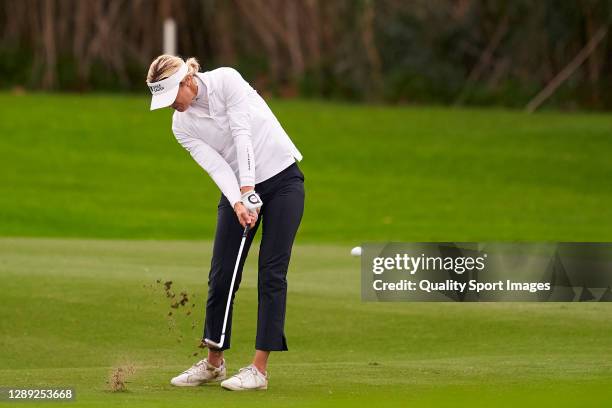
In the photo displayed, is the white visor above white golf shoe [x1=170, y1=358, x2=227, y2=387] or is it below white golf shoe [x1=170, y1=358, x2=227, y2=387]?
above

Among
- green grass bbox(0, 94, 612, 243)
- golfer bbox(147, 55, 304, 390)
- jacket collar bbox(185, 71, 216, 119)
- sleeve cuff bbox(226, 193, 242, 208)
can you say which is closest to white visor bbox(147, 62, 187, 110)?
golfer bbox(147, 55, 304, 390)

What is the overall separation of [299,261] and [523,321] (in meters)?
3.74

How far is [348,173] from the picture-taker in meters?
25.2

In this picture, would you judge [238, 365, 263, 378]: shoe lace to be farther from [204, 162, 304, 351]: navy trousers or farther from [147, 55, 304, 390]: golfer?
[204, 162, 304, 351]: navy trousers

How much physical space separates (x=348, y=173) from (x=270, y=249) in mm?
17601

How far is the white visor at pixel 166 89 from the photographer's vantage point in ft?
24.3

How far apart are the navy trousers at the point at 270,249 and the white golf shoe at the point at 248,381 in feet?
0.56

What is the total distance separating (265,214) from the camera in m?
7.70

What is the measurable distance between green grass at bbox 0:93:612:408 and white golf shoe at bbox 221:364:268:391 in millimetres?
76

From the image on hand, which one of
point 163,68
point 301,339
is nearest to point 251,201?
point 163,68

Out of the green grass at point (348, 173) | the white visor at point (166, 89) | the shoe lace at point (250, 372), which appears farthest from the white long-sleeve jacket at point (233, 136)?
the green grass at point (348, 173)

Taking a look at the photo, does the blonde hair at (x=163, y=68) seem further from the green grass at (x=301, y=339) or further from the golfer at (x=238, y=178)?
the green grass at (x=301, y=339)

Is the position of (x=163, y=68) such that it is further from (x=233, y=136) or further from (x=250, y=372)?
(x=250, y=372)

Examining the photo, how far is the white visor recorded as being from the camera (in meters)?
7.41
